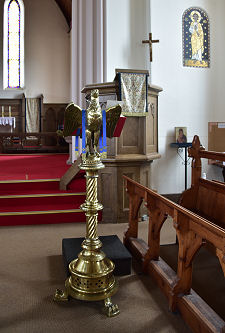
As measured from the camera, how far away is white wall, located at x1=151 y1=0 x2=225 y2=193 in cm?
646

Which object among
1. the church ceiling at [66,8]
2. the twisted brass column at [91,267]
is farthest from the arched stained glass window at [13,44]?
the twisted brass column at [91,267]

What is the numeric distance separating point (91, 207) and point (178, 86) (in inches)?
174

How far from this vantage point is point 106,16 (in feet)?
21.6

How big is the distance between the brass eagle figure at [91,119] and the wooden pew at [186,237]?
2.49 feet

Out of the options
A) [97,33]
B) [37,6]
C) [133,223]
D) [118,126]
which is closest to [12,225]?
[133,223]

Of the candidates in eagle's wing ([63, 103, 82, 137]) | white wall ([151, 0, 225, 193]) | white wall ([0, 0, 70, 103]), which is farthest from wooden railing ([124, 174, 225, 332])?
white wall ([0, 0, 70, 103])

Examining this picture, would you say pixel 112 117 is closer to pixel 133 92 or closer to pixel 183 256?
pixel 183 256

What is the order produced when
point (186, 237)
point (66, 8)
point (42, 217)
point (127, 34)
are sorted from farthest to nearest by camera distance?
point (66, 8) → point (127, 34) → point (42, 217) → point (186, 237)

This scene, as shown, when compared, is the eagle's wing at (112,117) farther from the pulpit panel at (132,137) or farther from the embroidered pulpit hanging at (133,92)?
the pulpit panel at (132,137)

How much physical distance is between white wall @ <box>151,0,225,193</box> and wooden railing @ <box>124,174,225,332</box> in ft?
10.5

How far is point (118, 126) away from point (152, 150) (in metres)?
2.69

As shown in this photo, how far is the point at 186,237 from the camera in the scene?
8.36 ft

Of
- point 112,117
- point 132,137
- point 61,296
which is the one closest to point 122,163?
point 132,137

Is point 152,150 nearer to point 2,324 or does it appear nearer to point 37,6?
point 2,324
